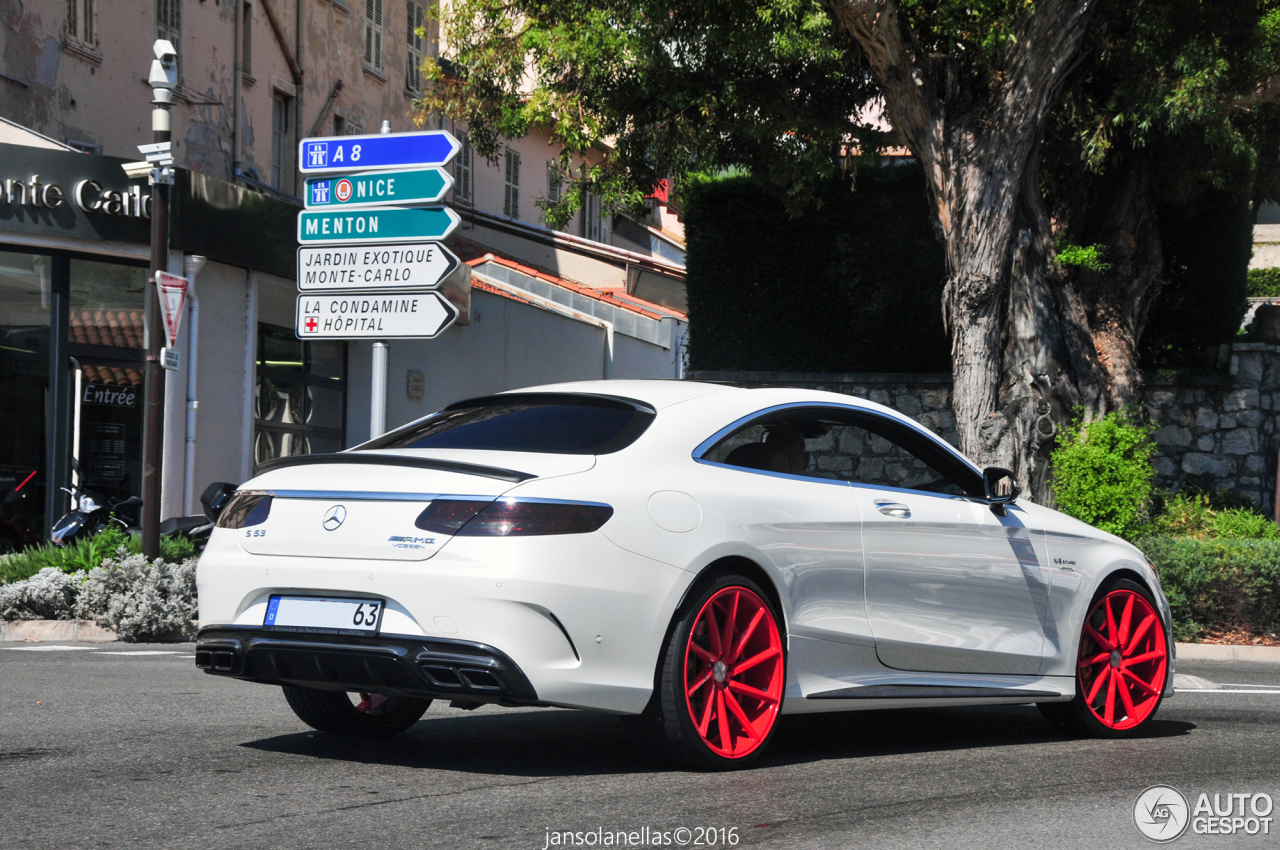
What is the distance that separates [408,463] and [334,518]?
1.01ft

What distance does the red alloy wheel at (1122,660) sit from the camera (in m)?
6.55

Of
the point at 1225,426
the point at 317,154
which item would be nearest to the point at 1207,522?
the point at 1225,426

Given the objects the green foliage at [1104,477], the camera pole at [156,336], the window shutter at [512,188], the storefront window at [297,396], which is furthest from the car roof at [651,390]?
the window shutter at [512,188]

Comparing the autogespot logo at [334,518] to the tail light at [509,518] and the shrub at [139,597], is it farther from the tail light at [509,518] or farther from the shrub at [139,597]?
the shrub at [139,597]

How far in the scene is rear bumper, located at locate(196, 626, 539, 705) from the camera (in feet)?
14.7

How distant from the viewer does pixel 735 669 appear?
198 inches

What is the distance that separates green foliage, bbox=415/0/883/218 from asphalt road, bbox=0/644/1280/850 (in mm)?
8846

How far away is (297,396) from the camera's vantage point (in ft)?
64.5

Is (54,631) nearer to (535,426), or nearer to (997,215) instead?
(535,426)

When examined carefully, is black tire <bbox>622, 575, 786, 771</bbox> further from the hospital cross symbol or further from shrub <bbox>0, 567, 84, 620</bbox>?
shrub <bbox>0, 567, 84, 620</bbox>

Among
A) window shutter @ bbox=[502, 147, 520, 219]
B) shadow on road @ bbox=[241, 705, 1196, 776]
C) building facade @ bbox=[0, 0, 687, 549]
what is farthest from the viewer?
window shutter @ bbox=[502, 147, 520, 219]

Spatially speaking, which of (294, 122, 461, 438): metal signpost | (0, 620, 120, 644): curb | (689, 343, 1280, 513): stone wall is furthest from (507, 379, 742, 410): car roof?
(689, 343, 1280, 513): stone wall

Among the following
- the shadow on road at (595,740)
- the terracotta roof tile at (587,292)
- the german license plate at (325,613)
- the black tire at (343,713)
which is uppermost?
the terracotta roof tile at (587,292)

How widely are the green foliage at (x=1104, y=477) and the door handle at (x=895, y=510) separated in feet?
28.8
